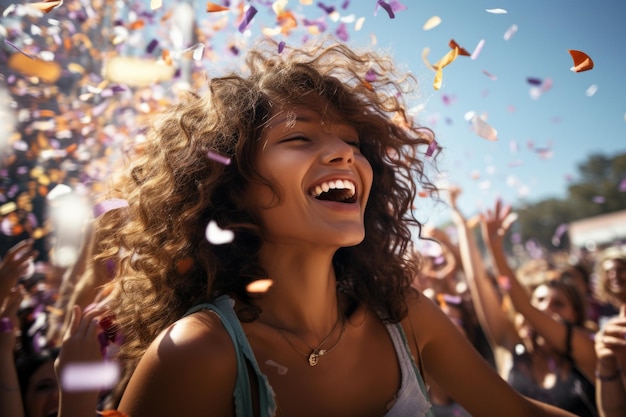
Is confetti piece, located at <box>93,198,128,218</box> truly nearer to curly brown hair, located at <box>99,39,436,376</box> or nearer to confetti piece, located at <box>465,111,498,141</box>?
curly brown hair, located at <box>99,39,436,376</box>

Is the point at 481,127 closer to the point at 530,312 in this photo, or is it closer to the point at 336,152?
the point at 336,152

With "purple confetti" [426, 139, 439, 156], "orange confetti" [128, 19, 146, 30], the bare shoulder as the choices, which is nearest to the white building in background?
"orange confetti" [128, 19, 146, 30]

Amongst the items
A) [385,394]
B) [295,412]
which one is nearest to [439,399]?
[385,394]

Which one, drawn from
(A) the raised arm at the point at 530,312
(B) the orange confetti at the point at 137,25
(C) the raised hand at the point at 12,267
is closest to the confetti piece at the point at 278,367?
(C) the raised hand at the point at 12,267

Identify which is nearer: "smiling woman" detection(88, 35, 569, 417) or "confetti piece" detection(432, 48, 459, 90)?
"smiling woman" detection(88, 35, 569, 417)

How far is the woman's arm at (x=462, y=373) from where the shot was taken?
194 cm

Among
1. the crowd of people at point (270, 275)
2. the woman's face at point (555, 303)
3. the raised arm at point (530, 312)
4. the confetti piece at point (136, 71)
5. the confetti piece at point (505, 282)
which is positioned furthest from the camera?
the woman's face at point (555, 303)

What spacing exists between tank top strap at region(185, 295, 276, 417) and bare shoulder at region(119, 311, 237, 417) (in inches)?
0.9

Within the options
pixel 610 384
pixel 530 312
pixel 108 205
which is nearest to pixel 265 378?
pixel 108 205

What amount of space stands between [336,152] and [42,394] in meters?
2.20

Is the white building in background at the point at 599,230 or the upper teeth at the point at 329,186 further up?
the upper teeth at the point at 329,186

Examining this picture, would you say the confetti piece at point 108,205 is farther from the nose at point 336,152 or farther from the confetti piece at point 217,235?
the nose at point 336,152

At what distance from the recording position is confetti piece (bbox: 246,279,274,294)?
1.87m

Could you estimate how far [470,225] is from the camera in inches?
Answer: 155
